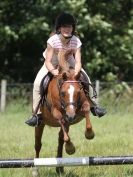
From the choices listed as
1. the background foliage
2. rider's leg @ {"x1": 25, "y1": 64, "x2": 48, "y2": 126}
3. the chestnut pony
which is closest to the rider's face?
the chestnut pony

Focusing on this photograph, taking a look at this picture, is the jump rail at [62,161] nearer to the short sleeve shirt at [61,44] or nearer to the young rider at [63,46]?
the young rider at [63,46]

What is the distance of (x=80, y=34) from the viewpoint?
2258 cm

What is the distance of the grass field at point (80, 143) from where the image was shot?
346 inches

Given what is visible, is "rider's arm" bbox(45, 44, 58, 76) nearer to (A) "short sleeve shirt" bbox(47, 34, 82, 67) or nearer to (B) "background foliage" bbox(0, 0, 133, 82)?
(A) "short sleeve shirt" bbox(47, 34, 82, 67)

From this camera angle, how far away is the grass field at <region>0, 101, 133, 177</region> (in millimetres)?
8798

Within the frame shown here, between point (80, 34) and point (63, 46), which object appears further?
point (80, 34)

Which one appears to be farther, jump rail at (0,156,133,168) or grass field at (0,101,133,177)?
grass field at (0,101,133,177)

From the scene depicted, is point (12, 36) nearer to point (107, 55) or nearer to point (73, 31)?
point (107, 55)

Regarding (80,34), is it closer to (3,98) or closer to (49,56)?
(3,98)

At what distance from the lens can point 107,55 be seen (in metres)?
24.2

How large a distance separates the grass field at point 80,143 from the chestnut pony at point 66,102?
3.29 ft

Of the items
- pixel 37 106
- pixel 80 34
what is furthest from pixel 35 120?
pixel 80 34

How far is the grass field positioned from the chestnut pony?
1001mm

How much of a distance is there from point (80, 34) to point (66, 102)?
1517 centimetres
